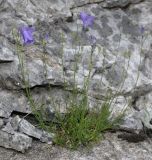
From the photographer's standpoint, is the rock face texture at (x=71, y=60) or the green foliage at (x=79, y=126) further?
the rock face texture at (x=71, y=60)

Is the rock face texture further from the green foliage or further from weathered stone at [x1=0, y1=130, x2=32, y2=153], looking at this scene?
the green foliage

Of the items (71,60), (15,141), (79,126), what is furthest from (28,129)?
(71,60)

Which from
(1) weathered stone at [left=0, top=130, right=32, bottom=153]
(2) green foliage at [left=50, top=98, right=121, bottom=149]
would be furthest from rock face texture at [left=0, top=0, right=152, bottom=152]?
(2) green foliage at [left=50, top=98, right=121, bottom=149]

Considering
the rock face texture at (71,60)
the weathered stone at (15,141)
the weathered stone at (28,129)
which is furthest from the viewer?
the rock face texture at (71,60)

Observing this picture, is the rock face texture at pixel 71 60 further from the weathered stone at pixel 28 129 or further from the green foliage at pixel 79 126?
the green foliage at pixel 79 126

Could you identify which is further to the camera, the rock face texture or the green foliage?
the rock face texture

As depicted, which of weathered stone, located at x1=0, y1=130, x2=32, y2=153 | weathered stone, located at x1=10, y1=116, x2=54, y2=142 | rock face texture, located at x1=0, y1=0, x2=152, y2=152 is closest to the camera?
weathered stone, located at x1=0, y1=130, x2=32, y2=153

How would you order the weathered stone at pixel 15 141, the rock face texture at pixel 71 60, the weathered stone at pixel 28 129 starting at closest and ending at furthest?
the weathered stone at pixel 15 141 < the weathered stone at pixel 28 129 < the rock face texture at pixel 71 60

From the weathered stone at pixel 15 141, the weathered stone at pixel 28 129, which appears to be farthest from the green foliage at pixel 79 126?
the weathered stone at pixel 15 141
